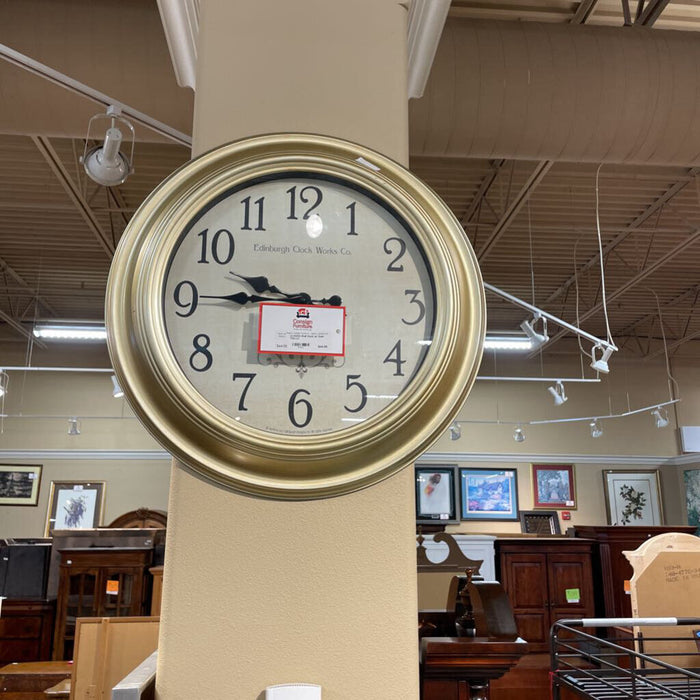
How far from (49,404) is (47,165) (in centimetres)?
635

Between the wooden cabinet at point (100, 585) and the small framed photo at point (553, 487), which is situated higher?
the small framed photo at point (553, 487)

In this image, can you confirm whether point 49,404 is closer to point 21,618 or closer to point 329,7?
point 21,618

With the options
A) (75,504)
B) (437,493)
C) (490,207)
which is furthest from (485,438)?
(75,504)

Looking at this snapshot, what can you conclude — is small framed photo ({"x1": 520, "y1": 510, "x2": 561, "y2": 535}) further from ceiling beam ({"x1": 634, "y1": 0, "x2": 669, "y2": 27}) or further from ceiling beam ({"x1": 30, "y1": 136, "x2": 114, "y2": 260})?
ceiling beam ({"x1": 634, "y1": 0, "x2": 669, "y2": 27})

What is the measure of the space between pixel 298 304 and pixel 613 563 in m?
7.78

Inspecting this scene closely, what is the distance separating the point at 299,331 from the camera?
110cm

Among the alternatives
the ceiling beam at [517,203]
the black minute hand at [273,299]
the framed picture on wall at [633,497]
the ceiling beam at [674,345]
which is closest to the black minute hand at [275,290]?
the black minute hand at [273,299]

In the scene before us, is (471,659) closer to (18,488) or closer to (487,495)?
(487,495)

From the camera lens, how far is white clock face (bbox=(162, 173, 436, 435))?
1077 millimetres

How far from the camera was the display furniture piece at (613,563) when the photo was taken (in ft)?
25.0

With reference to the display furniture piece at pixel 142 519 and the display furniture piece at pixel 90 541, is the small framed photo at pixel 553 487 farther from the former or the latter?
the display furniture piece at pixel 90 541

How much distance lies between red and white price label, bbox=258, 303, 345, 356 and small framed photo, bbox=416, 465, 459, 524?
1140 centimetres

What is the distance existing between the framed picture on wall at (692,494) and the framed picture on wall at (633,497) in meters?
0.48

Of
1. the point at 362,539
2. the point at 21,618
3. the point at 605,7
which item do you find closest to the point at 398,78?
the point at 362,539
